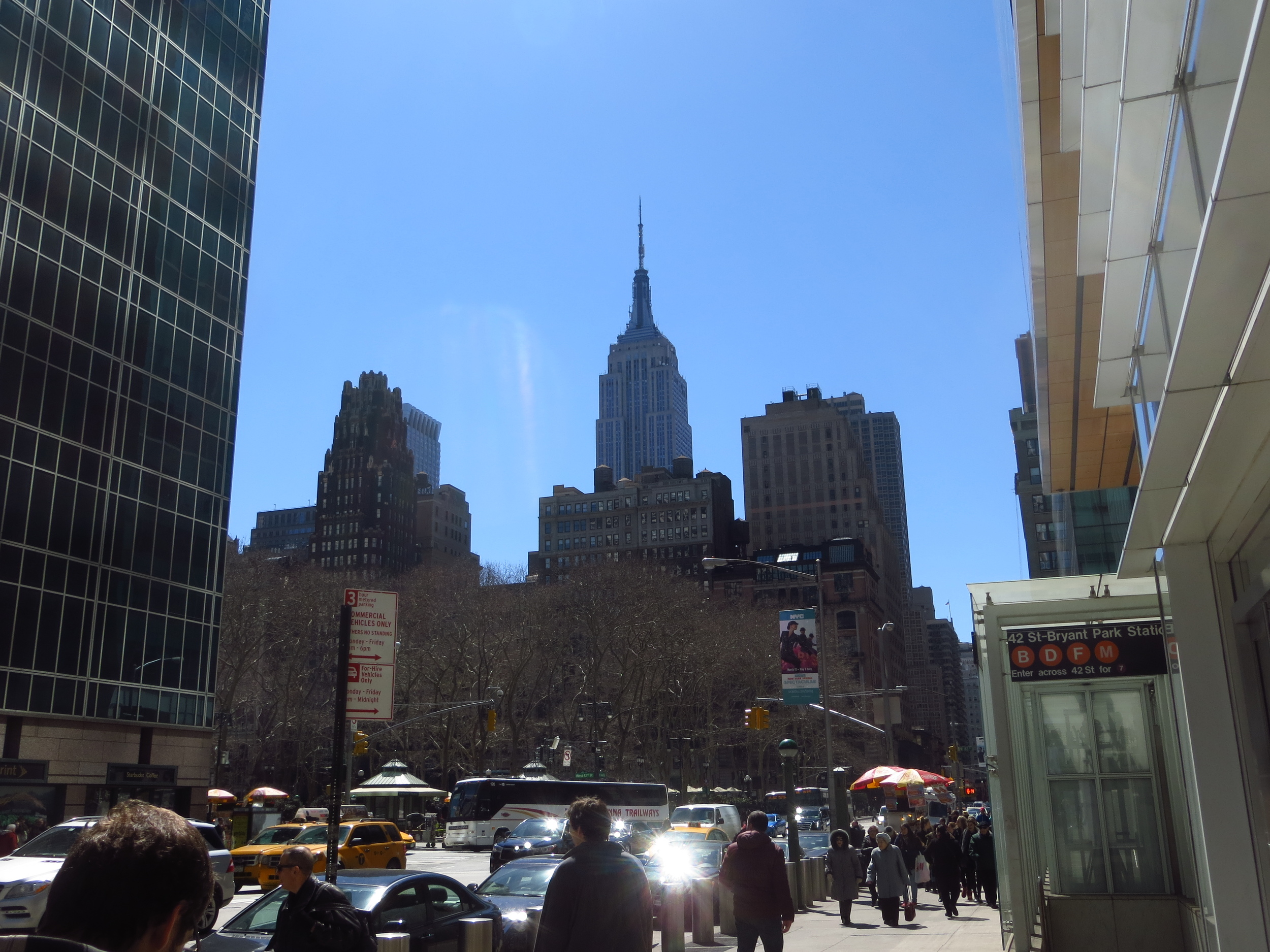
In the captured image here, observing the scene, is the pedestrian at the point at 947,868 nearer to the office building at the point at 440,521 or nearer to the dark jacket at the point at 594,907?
the dark jacket at the point at 594,907

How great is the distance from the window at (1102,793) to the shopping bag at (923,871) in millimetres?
13547

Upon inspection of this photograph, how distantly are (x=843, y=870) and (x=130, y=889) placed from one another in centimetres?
1839

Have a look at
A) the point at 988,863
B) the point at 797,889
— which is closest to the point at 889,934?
the point at 797,889

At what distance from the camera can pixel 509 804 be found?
1919 inches

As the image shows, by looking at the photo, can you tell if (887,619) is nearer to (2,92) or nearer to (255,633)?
(255,633)

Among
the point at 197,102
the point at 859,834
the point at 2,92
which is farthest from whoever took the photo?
the point at 197,102

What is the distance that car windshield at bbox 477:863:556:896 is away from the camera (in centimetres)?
1496

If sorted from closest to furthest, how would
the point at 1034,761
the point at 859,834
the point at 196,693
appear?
1. the point at 1034,761
2. the point at 859,834
3. the point at 196,693

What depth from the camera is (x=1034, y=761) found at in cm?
1385

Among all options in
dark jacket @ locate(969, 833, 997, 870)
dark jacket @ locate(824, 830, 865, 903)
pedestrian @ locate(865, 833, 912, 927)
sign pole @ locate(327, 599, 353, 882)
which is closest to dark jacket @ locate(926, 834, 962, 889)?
dark jacket @ locate(969, 833, 997, 870)

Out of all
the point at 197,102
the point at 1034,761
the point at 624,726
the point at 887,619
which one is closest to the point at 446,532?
the point at 887,619

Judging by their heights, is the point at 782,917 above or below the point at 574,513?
below

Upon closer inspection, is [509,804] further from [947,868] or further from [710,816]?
[947,868]

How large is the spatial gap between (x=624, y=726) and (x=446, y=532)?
125279mm
